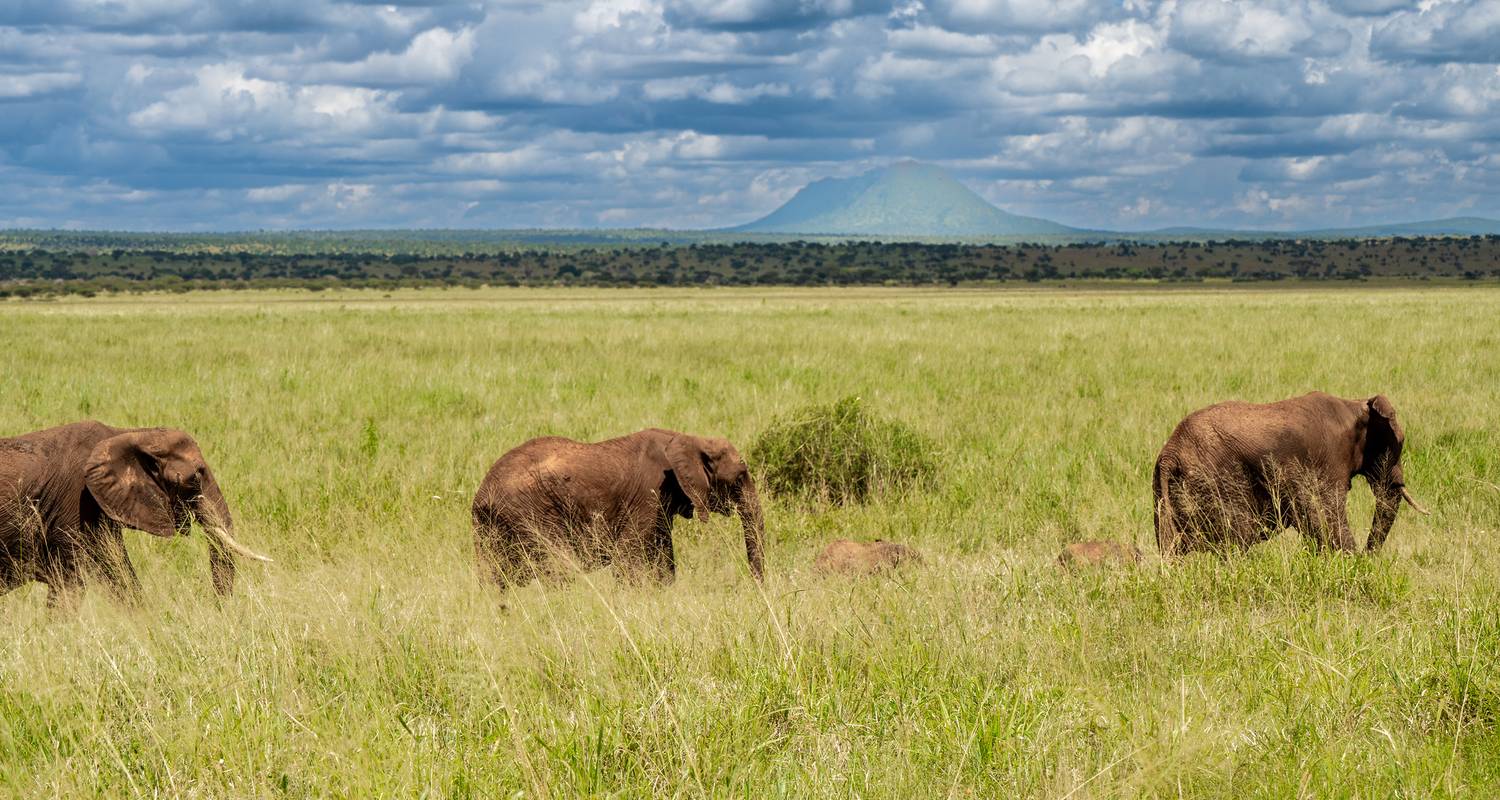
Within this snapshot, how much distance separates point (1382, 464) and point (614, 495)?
4861mm

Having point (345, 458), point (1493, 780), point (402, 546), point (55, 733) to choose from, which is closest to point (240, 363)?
point (345, 458)

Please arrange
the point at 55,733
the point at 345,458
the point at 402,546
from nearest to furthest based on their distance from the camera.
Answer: the point at 55,733, the point at 402,546, the point at 345,458

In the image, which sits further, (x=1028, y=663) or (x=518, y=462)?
(x=518, y=462)

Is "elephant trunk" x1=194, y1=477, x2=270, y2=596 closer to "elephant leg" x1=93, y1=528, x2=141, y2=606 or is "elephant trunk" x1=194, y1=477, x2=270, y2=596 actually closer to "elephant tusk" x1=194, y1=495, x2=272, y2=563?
"elephant tusk" x1=194, y1=495, x2=272, y2=563

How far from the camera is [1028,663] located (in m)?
5.15

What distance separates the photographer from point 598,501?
7441 mm

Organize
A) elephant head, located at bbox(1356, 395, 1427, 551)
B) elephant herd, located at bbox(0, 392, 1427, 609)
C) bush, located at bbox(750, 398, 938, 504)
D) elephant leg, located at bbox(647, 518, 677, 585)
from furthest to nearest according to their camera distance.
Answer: bush, located at bbox(750, 398, 938, 504) < elephant head, located at bbox(1356, 395, 1427, 551) < elephant leg, located at bbox(647, 518, 677, 585) < elephant herd, located at bbox(0, 392, 1427, 609)

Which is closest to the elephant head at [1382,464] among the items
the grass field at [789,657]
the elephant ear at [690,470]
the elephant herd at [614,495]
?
the elephant herd at [614,495]

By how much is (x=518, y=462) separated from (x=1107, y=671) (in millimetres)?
3680

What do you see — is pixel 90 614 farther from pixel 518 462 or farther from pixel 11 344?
pixel 11 344

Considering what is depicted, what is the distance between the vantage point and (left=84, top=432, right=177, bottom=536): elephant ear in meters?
6.72

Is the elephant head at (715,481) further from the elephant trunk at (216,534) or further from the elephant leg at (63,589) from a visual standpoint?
the elephant leg at (63,589)

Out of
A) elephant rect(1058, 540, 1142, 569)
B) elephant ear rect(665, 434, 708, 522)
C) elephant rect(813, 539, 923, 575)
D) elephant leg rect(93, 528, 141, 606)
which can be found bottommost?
elephant rect(813, 539, 923, 575)

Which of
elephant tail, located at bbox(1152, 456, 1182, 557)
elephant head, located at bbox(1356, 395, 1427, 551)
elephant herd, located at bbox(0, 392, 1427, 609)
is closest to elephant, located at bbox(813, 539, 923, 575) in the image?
elephant herd, located at bbox(0, 392, 1427, 609)
